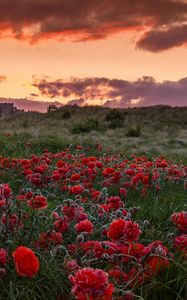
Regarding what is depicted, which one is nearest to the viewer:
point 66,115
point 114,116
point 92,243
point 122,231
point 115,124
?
point 122,231

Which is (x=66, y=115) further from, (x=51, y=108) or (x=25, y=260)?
(x=25, y=260)

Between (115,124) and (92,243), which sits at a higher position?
(92,243)

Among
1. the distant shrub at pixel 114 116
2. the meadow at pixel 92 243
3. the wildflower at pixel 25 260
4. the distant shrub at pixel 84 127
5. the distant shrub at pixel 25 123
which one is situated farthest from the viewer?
the distant shrub at pixel 25 123

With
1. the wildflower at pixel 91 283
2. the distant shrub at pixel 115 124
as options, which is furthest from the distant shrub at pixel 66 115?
the wildflower at pixel 91 283

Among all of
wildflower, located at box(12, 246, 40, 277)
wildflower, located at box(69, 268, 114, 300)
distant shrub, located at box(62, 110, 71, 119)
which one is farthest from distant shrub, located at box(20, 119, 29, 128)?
wildflower, located at box(69, 268, 114, 300)

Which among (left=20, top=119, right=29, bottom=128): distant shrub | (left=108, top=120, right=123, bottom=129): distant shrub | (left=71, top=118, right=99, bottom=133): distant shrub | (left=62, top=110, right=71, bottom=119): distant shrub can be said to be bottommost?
(left=20, top=119, right=29, bottom=128): distant shrub

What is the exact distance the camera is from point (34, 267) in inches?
116

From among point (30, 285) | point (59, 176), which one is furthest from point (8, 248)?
point (59, 176)

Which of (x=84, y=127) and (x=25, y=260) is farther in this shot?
(x=84, y=127)

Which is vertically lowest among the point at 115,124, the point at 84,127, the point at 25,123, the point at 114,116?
the point at 25,123

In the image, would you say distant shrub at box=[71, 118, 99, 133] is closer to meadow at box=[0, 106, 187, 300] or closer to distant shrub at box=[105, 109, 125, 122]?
distant shrub at box=[105, 109, 125, 122]

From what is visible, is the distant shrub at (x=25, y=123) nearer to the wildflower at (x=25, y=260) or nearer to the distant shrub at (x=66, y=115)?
the distant shrub at (x=66, y=115)

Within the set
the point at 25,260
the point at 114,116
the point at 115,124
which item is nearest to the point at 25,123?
the point at 114,116

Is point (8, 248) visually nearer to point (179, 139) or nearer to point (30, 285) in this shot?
point (30, 285)
